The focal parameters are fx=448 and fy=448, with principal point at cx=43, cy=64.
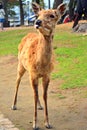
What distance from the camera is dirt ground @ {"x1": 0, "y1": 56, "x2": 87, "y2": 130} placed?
7.58 meters

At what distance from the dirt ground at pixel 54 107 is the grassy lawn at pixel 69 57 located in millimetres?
400

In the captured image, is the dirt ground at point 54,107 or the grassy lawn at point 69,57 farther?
the grassy lawn at point 69,57

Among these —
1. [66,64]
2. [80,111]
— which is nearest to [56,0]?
[66,64]

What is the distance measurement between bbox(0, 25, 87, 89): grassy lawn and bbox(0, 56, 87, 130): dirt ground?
0.40 m

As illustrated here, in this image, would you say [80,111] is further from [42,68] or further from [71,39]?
[71,39]

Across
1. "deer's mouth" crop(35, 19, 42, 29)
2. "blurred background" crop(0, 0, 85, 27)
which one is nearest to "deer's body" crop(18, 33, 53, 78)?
"deer's mouth" crop(35, 19, 42, 29)

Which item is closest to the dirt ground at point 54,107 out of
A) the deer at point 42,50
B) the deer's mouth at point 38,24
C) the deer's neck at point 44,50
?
the deer at point 42,50

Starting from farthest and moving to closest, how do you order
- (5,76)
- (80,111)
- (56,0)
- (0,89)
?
(56,0), (5,76), (0,89), (80,111)

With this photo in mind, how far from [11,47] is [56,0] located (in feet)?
31.3

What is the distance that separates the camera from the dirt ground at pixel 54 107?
24.9ft

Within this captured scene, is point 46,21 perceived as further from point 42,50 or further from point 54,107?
point 54,107

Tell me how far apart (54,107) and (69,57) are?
499 cm

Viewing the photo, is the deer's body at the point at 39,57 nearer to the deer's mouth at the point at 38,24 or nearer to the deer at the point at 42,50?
the deer at the point at 42,50

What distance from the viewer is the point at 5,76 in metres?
12.1
